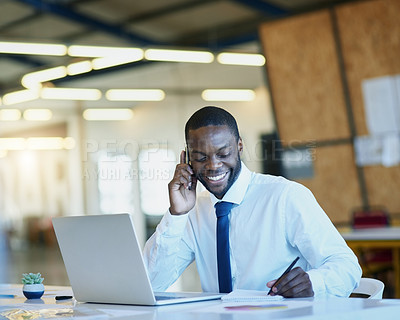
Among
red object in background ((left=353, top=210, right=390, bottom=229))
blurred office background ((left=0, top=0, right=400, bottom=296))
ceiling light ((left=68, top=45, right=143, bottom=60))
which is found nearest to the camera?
red object in background ((left=353, top=210, right=390, bottom=229))


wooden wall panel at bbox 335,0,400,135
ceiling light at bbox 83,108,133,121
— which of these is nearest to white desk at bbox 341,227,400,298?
wooden wall panel at bbox 335,0,400,135

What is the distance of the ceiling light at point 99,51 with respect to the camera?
7.23 metres

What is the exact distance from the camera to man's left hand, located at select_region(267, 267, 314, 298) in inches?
78.4

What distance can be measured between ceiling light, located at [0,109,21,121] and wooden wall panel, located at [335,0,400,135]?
4.88 meters

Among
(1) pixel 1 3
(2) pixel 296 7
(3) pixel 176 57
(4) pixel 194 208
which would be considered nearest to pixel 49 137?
(1) pixel 1 3

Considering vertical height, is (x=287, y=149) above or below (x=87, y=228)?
above

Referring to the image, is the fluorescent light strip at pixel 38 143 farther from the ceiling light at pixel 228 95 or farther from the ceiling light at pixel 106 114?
the ceiling light at pixel 228 95

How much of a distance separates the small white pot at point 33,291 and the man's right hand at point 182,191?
54 centimetres

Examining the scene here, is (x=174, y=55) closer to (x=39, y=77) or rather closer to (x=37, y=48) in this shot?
(x=37, y=48)

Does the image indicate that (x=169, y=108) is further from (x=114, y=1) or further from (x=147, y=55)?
(x=147, y=55)

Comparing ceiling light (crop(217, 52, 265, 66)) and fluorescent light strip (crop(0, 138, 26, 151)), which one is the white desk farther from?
fluorescent light strip (crop(0, 138, 26, 151))

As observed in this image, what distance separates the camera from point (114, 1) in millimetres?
9414

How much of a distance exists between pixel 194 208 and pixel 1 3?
7.11 m

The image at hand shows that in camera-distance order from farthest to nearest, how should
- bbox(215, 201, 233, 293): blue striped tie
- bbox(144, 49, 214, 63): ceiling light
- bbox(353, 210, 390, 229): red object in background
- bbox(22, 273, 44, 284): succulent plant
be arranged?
bbox(144, 49, 214, 63): ceiling light → bbox(353, 210, 390, 229): red object in background → bbox(22, 273, 44, 284): succulent plant → bbox(215, 201, 233, 293): blue striped tie
